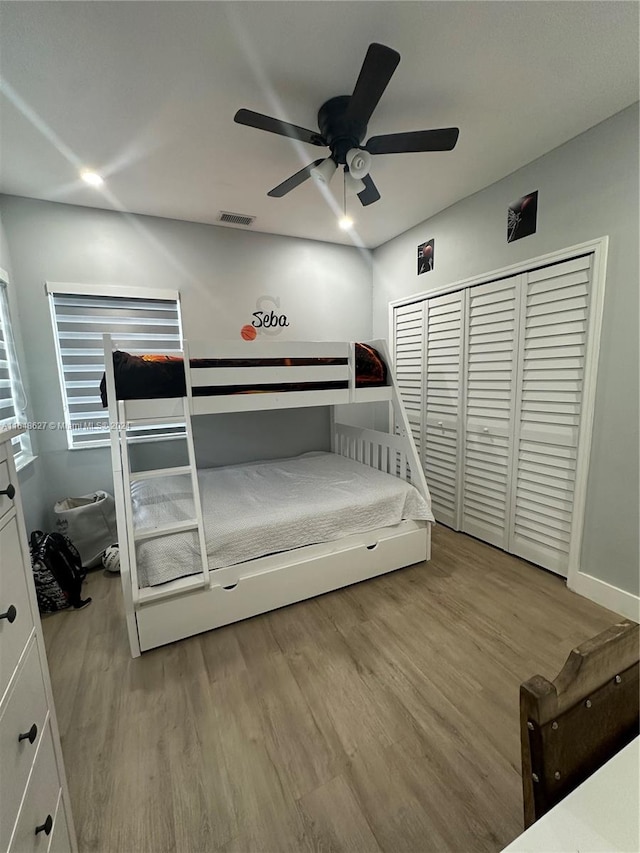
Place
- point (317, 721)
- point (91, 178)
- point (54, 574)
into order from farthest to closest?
Answer: 1. point (91, 178)
2. point (54, 574)
3. point (317, 721)

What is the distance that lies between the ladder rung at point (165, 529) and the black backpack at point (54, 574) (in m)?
0.82

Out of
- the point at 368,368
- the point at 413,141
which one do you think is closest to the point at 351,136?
the point at 413,141

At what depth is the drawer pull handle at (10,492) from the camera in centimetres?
77

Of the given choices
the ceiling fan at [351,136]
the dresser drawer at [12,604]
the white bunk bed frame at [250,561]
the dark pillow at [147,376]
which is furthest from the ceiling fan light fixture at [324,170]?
the dresser drawer at [12,604]

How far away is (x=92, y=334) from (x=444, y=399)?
2.93 m

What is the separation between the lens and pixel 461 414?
2932 mm

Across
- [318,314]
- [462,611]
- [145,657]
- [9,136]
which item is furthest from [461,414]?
[9,136]

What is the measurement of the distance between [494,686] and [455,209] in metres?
3.13

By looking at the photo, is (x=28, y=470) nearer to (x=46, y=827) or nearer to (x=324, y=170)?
(x=46, y=827)

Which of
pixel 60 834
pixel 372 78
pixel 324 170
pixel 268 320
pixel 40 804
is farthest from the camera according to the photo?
pixel 268 320

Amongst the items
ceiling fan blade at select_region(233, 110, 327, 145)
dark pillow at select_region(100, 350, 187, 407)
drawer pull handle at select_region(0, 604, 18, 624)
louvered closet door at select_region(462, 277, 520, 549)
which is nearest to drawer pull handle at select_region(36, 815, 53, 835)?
drawer pull handle at select_region(0, 604, 18, 624)

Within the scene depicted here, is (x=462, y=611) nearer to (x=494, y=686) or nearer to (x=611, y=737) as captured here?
(x=494, y=686)

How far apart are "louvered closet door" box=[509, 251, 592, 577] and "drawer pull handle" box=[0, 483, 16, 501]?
265cm

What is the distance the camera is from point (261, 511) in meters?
2.17
